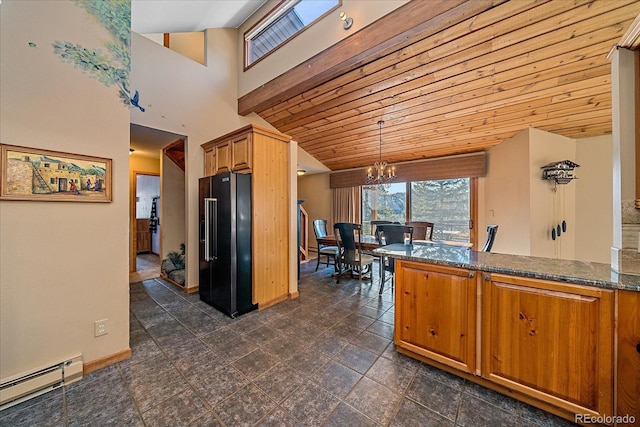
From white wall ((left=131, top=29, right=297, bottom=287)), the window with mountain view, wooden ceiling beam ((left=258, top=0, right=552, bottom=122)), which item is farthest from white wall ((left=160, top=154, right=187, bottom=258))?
the window with mountain view

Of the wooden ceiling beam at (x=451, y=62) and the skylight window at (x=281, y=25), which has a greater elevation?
the skylight window at (x=281, y=25)

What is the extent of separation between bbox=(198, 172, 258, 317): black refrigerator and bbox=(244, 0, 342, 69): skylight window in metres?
2.53

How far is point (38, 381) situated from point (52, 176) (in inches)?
56.6

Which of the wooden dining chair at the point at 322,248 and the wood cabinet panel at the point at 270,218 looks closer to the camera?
the wood cabinet panel at the point at 270,218

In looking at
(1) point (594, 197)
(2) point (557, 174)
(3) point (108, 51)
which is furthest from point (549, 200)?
(3) point (108, 51)

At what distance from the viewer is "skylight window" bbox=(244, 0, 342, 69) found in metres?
3.29

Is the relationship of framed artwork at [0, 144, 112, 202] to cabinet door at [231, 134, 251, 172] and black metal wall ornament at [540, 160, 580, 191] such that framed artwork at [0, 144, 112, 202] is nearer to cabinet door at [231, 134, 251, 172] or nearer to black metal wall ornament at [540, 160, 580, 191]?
cabinet door at [231, 134, 251, 172]

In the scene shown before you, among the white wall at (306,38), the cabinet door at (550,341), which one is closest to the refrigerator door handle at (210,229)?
the white wall at (306,38)

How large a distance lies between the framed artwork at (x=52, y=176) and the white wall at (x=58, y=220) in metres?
0.05

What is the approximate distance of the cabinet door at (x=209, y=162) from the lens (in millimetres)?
3600

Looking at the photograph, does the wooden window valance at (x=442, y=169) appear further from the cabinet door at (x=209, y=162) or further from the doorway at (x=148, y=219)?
the doorway at (x=148, y=219)

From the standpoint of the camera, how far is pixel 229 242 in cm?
281

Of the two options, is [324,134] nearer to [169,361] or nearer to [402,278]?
[402,278]

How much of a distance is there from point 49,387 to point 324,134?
5.00 m
